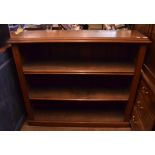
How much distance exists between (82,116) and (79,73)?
0.60m

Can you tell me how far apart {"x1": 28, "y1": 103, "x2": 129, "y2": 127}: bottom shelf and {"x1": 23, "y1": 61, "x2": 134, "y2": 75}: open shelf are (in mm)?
574

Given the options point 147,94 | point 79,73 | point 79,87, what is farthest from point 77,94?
point 147,94

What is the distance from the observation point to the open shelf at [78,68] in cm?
138

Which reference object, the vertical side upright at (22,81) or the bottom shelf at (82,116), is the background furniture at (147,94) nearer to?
the bottom shelf at (82,116)

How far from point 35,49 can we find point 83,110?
863mm

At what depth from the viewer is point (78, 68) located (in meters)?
1.44

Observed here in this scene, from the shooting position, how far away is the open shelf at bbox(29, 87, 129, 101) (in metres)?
1.55

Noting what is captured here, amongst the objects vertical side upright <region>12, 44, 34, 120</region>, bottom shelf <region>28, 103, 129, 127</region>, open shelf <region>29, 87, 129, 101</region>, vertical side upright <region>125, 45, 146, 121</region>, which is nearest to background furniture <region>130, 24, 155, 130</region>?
vertical side upright <region>125, 45, 146, 121</region>

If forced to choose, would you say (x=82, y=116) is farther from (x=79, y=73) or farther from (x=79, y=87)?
(x=79, y=73)

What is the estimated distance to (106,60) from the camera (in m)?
A: 1.59

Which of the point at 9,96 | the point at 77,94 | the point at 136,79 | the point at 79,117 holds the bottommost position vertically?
the point at 79,117
